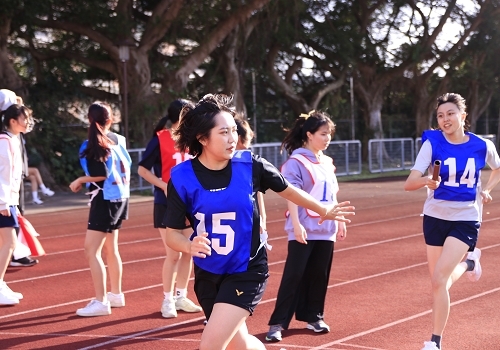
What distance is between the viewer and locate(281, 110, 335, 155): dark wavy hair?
6977 mm

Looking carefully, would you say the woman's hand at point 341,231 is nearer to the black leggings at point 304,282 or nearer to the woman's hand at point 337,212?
the black leggings at point 304,282

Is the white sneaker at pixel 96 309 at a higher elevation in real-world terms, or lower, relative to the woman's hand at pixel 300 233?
lower

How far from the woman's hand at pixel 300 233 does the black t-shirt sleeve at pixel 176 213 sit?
2040 millimetres

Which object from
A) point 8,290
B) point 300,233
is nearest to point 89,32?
point 8,290

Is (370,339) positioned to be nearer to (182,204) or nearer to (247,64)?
(182,204)

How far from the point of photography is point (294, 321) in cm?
743

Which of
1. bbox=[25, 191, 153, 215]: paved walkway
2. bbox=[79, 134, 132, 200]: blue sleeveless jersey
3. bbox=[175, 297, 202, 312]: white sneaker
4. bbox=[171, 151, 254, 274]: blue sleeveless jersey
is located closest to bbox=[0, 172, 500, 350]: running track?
bbox=[175, 297, 202, 312]: white sneaker

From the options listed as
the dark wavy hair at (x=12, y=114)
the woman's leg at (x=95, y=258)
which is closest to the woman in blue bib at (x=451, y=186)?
the woman's leg at (x=95, y=258)

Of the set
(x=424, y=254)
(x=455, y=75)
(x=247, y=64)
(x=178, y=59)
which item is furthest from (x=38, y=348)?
(x=455, y=75)

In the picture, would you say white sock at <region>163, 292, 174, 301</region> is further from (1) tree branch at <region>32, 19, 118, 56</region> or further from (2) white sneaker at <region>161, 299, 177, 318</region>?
(1) tree branch at <region>32, 19, 118, 56</region>

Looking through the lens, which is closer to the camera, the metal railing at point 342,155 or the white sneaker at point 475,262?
the white sneaker at point 475,262

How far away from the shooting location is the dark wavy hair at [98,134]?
7.61m

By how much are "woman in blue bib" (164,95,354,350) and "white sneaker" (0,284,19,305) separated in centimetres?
417

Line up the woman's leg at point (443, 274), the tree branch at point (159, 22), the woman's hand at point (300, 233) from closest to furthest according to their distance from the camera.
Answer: the woman's leg at point (443, 274), the woman's hand at point (300, 233), the tree branch at point (159, 22)
